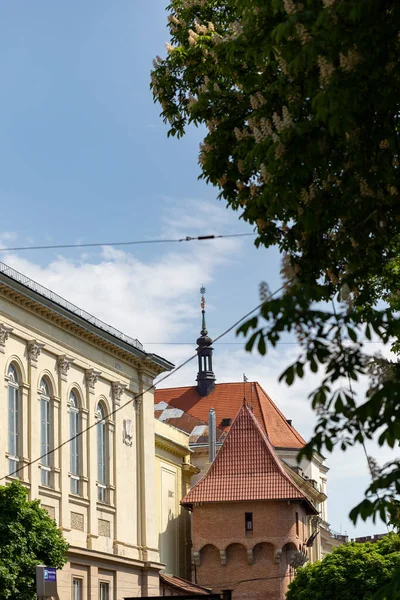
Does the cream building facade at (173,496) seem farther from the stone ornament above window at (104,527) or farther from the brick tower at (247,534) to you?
the stone ornament above window at (104,527)

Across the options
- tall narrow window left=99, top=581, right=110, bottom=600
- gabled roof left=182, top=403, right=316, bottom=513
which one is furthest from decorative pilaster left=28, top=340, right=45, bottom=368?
gabled roof left=182, top=403, right=316, bottom=513

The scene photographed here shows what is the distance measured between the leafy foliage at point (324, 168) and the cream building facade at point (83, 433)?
2496 centimetres

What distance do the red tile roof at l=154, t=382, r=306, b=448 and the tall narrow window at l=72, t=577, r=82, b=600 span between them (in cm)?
4246

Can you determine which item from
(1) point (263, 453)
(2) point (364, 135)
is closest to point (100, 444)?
(1) point (263, 453)

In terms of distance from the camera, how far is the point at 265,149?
37.3 ft

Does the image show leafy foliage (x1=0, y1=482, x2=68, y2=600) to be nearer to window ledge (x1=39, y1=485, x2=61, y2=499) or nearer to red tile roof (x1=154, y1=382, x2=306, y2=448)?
window ledge (x1=39, y1=485, x2=61, y2=499)

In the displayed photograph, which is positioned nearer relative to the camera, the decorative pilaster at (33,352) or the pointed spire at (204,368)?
the decorative pilaster at (33,352)

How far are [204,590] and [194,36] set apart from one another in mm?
42742

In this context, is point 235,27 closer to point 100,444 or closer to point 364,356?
point 364,356

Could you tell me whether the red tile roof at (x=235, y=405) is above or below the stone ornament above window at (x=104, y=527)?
above

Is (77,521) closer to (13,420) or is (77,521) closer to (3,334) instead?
(13,420)

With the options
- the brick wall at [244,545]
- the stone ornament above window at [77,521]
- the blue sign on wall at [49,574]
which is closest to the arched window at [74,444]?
the stone ornament above window at [77,521]

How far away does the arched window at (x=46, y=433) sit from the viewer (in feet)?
131

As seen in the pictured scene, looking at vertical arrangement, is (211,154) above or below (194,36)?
below
